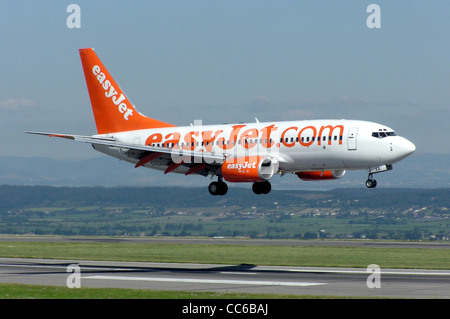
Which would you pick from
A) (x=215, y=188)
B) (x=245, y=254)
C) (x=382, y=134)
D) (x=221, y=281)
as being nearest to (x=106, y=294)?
(x=221, y=281)

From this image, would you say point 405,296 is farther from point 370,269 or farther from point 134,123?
point 134,123

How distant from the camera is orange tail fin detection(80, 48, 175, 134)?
77.9 meters

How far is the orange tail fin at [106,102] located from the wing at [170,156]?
5844 millimetres

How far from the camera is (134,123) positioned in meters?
77.6

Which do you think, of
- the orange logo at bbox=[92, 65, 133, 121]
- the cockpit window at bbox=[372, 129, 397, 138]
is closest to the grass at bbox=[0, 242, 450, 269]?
the cockpit window at bbox=[372, 129, 397, 138]

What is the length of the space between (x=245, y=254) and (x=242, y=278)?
2981cm

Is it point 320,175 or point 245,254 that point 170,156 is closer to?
point 320,175

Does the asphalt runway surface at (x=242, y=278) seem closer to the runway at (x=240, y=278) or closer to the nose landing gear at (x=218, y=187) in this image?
the runway at (x=240, y=278)

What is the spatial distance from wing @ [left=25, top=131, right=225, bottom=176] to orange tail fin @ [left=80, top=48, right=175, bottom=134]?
19.2 feet

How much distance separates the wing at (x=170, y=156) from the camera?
6731 centimetres

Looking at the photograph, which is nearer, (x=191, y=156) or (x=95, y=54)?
(x=191, y=156)

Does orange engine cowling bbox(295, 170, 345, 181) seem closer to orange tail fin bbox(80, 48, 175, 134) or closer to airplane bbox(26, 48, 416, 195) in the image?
airplane bbox(26, 48, 416, 195)
